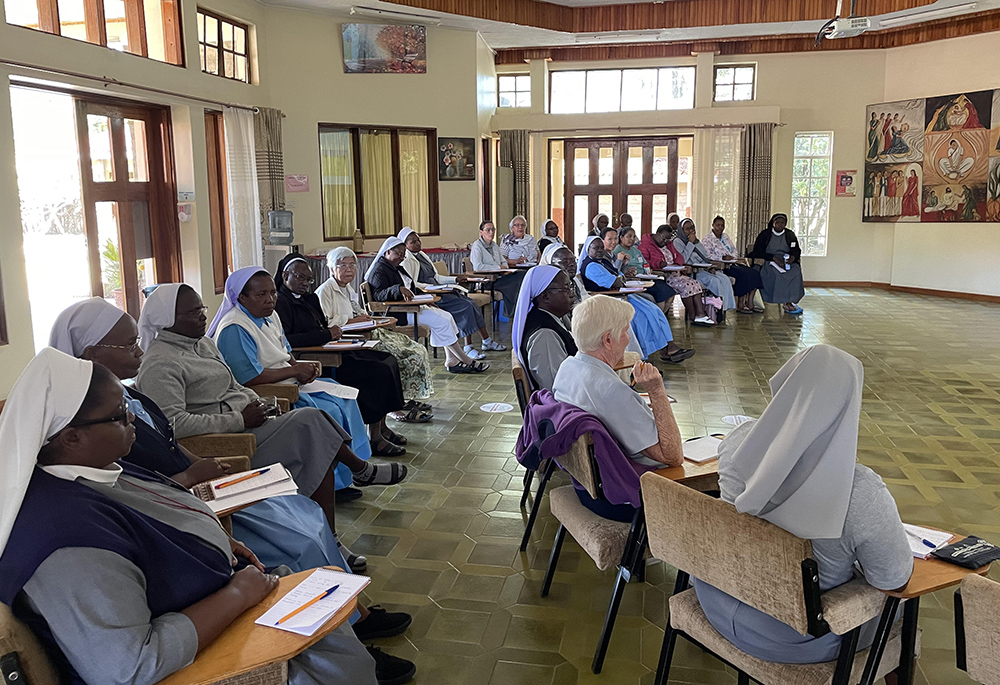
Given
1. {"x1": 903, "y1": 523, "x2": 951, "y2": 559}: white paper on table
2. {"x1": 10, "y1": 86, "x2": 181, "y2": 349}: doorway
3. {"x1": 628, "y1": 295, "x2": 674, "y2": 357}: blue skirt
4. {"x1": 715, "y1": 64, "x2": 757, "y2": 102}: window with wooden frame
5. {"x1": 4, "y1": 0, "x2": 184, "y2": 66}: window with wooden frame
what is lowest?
{"x1": 628, "y1": 295, "x2": 674, "y2": 357}: blue skirt

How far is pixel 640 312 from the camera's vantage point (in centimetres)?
714

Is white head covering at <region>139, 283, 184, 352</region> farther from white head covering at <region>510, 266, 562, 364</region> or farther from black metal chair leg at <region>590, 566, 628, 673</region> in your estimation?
black metal chair leg at <region>590, 566, 628, 673</region>

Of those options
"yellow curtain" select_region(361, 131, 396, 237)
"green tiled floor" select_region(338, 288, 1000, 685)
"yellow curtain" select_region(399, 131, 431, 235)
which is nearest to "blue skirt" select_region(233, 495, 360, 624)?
"green tiled floor" select_region(338, 288, 1000, 685)

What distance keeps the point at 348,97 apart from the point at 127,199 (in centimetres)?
390

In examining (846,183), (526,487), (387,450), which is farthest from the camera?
(846,183)

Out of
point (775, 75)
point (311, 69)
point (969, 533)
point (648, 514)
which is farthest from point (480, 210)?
point (648, 514)

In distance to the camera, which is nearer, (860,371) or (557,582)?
(860,371)

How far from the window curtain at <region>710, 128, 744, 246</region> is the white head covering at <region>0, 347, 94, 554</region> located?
12.5m

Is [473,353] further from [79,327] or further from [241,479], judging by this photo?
[241,479]

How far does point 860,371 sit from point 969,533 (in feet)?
8.14

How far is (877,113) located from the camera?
12.6 meters

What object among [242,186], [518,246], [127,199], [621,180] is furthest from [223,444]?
[621,180]

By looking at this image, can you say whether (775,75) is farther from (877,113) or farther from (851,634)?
(851,634)

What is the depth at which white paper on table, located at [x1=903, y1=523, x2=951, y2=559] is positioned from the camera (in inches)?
77.4
